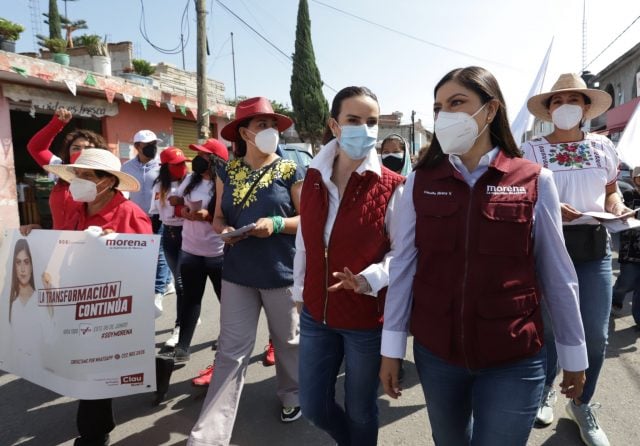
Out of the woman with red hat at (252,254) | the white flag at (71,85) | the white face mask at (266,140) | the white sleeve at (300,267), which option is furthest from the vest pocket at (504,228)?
the white flag at (71,85)

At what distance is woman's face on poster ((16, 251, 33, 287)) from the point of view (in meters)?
2.64

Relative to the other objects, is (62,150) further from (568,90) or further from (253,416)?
(568,90)

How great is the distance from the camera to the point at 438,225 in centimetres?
164

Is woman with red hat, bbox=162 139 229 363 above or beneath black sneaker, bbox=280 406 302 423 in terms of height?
above

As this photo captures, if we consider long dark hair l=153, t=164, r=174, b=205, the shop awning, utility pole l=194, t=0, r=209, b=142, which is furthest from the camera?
the shop awning

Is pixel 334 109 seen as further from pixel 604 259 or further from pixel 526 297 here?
pixel 604 259

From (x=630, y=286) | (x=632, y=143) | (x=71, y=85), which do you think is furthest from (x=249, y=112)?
(x=71, y=85)

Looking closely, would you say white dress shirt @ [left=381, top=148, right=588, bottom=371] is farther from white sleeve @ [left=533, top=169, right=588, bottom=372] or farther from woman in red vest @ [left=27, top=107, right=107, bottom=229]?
woman in red vest @ [left=27, top=107, right=107, bottom=229]

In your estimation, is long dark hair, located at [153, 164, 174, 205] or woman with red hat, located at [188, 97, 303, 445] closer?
woman with red hat, located at [188, 97, 303, 445]

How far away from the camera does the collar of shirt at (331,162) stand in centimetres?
215

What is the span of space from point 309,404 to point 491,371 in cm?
95

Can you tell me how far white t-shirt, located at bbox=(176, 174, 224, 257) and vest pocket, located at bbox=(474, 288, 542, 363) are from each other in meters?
2.46

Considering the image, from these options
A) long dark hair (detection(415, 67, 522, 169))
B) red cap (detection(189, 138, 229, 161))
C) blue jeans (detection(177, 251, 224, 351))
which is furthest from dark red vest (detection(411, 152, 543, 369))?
red cap (detection(189, 138, 229, 161))

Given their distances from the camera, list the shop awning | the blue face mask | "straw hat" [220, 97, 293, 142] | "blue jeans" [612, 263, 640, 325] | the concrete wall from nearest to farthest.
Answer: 1. the blue face mask
2. "straw hat" [220, 97, 293, 142]
3. "blue jeans" [612, 263, 640, 325]
4. the concrete wall
5. the shop awning
